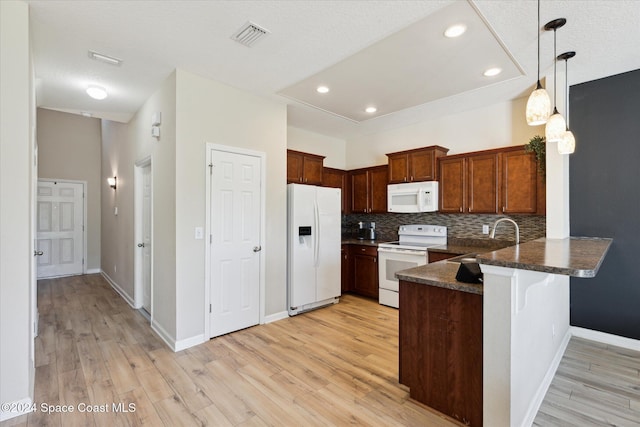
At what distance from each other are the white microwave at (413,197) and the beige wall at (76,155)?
19.2 feet

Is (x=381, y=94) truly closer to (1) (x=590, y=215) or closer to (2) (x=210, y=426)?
(1) (x=590, y=215)

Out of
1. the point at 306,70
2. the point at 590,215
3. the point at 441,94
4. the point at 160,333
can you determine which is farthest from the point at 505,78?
the point at 160,333

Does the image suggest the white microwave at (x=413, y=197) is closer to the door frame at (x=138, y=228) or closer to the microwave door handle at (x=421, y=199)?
the microwave door handle at (x=421, y=199)

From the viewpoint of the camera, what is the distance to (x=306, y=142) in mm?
5277

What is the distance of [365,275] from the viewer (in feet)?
15.8

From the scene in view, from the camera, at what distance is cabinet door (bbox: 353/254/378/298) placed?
184 inches

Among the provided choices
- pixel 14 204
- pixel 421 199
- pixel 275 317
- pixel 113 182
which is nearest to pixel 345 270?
pixel 275 317

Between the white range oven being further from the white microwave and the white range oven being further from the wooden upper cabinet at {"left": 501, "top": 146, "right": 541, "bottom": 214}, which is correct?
the wooden upper cabinet at {"left": 501, "top": 146, "right": 541, "bottom": 214}

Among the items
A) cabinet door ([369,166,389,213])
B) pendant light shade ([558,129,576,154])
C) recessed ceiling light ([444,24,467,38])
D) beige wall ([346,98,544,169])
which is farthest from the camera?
cabinet door ([369,166,389,213])

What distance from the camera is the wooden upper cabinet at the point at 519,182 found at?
3475 mm

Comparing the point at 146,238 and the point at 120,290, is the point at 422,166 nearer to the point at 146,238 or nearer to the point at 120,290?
the point at 146,238

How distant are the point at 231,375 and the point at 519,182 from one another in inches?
148

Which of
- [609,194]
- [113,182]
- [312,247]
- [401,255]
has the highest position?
[113,182]

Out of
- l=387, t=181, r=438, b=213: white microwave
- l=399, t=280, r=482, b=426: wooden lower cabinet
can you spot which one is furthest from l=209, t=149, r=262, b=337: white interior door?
l=387, t=181, r=438, b=213: white microwave
